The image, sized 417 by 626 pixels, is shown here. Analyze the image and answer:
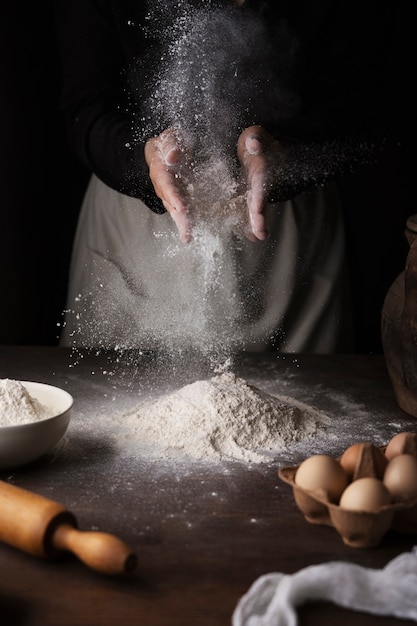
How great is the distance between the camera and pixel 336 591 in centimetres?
86

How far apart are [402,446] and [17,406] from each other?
522 millimetres

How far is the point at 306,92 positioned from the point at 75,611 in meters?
1.58

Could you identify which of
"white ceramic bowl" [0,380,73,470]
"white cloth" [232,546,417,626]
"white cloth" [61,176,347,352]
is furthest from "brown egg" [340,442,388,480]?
"white cloth" [61,176,347,352]

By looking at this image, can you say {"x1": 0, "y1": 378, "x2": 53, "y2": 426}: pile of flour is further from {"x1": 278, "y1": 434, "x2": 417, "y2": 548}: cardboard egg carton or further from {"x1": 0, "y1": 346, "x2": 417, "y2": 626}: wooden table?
{"x1": 278, "y1": 434, "x2": 417, "y2": 548}: cardboard egg carton

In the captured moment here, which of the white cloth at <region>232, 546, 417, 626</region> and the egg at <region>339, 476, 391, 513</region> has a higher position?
the egg at <region>339, 476, 391, 513</region>

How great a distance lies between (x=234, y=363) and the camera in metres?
1.78

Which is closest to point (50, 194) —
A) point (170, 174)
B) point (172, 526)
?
point (170, 174)

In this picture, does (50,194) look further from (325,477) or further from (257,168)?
(325,477)

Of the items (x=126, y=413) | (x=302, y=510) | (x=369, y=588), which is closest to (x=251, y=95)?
(x=126, y=413)

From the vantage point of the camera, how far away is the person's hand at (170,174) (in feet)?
5.50

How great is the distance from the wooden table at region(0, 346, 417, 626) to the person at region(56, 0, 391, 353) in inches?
18.8

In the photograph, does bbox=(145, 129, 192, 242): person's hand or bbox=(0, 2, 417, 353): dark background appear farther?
bbox=(0, 2, 417, 353): dark background

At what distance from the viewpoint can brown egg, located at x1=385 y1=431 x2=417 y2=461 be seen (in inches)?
41.9

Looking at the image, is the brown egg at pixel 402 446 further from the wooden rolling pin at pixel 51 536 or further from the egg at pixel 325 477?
the wooden rolling pin at pixel 51 536
